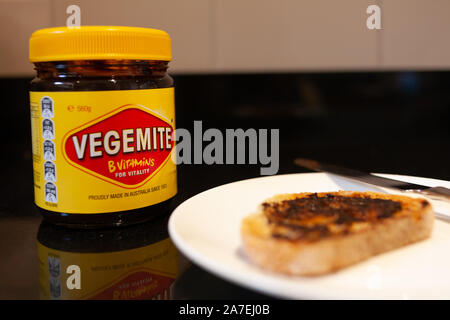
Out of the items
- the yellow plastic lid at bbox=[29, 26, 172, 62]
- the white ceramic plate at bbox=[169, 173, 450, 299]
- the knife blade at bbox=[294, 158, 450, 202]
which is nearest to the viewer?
the white ceramic plate at bbox=[169, 173, 450, 299]

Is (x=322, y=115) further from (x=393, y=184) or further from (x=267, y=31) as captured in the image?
(x=393, y=184)

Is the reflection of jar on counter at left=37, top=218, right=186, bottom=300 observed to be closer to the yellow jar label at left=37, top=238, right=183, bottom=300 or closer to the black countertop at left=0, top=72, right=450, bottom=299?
the yellow jar label at left=37, top=238, right=183, bottom=300

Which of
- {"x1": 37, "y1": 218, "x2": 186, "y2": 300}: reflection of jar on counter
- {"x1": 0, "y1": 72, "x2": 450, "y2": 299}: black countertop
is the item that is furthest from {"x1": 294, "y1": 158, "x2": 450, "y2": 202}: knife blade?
{"x1": 37, "y1": 218, "x2": 186, "y2": 300}: reflection of jar on counter

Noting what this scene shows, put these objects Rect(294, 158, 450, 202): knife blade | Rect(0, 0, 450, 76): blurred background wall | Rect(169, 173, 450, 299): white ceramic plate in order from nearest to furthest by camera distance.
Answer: Rect(169, 173, 450, 299): white ceramic plate, Rect(294, 158, 450, 202): knife blade, Rect(0, 0, 450, 76): blurred background wall

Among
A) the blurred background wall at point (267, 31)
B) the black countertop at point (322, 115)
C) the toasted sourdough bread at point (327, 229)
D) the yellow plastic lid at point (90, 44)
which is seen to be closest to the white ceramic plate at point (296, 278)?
the toasted sourdough bread at point (327, 229)

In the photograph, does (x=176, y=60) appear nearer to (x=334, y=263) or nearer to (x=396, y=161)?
(x=396, y=161)

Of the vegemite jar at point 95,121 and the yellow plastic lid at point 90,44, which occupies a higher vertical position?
the yellow plastic lid at point 90,44

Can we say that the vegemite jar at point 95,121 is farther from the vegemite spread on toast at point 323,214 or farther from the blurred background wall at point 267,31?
the blurred background wall at point 267,31
